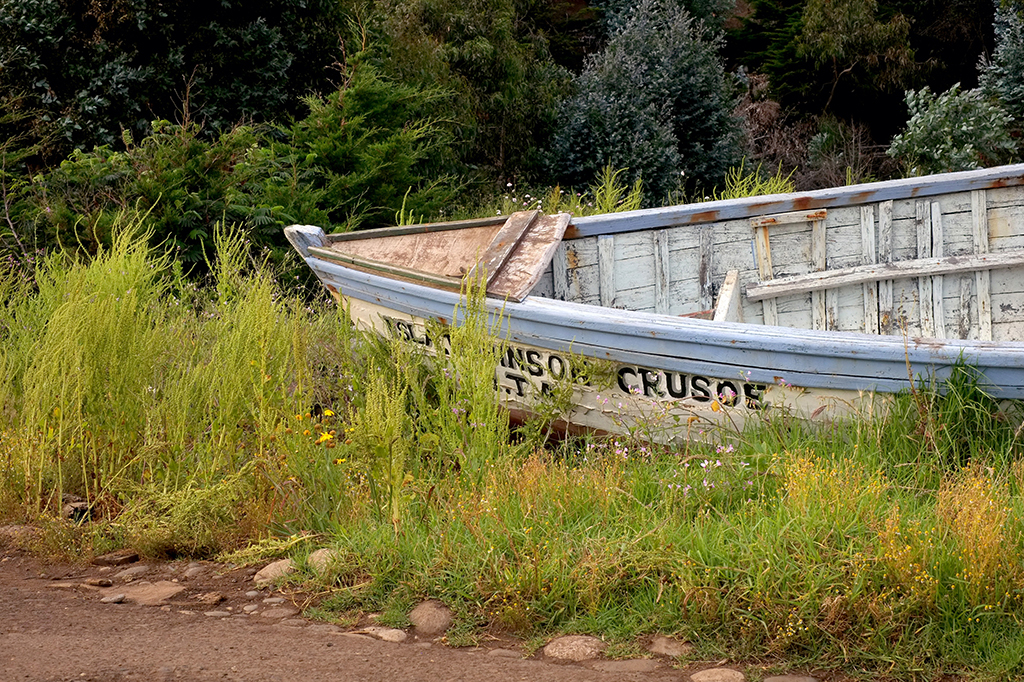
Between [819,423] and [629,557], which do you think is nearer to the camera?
[629,557]

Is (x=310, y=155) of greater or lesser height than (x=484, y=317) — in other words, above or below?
above

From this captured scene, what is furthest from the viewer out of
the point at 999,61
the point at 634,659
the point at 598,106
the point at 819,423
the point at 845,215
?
the point at 999,61

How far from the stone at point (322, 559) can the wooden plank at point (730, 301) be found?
268 centimetres

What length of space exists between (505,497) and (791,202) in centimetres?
369

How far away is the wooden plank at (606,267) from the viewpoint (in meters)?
6.07

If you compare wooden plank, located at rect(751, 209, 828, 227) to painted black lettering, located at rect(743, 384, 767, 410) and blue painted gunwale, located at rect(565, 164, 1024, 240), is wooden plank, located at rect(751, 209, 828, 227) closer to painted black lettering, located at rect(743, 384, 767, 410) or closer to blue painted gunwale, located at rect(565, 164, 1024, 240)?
blue painted gunwale, located at rect(565, 164, 1024, 240)

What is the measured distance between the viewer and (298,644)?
3.23 metres

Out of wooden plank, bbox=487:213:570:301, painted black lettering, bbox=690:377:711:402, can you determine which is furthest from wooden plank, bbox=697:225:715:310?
painted black lettering, bbox=690:377:711:402

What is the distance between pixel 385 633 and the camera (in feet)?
10.9

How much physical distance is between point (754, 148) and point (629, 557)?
12.9 m

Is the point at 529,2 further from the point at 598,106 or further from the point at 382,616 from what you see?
the point at 382,616

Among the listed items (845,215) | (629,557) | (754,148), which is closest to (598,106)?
(754,148)

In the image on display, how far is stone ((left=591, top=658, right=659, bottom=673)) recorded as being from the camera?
118 inches

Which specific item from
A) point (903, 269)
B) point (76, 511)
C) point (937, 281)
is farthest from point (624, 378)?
point (937, 281)
